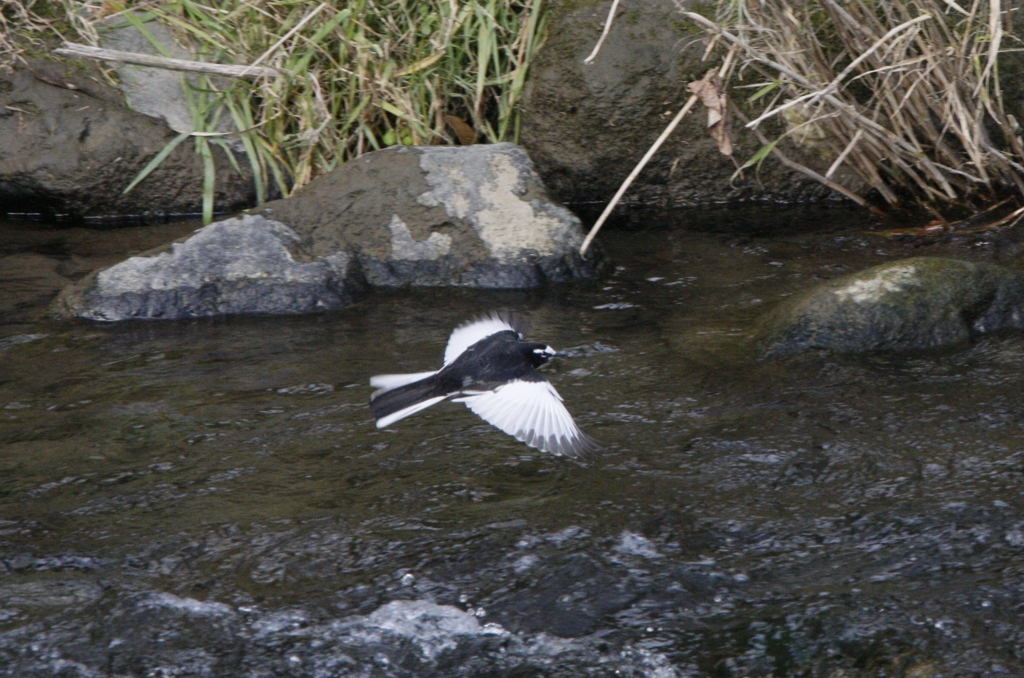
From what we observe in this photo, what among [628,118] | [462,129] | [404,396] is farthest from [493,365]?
[462,129]

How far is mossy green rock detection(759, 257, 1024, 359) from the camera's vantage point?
15.5 ft

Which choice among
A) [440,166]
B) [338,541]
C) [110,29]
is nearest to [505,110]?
[440,166]

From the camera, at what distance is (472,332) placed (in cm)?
491

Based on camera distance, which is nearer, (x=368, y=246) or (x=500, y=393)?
(x=500, y=393)

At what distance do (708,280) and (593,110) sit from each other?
1.64 meters

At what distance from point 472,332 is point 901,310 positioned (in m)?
1.87

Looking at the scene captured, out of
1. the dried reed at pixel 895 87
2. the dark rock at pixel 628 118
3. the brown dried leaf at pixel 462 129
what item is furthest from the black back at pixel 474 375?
the brown dried leaf at pixel 462 129

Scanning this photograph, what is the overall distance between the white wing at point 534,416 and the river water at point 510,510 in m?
0.22

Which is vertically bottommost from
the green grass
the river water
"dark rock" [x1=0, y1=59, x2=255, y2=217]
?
the river water

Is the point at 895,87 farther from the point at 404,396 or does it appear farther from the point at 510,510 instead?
the point at 510,510

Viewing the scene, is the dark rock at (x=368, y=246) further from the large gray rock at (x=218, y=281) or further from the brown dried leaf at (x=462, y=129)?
the brown dried leaf at (x=462, y=129)

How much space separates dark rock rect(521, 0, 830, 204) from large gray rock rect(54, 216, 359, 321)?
66.9 inches

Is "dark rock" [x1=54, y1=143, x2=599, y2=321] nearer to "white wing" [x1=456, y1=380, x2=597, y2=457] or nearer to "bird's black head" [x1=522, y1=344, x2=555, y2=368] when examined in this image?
"bird's black head" [x1=522, y1=344, x2=555, y2=368]

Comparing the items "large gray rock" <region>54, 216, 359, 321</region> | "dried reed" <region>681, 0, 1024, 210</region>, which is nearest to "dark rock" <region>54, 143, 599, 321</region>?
"large gray rock" <region>54, 216, 359, 321</region>
